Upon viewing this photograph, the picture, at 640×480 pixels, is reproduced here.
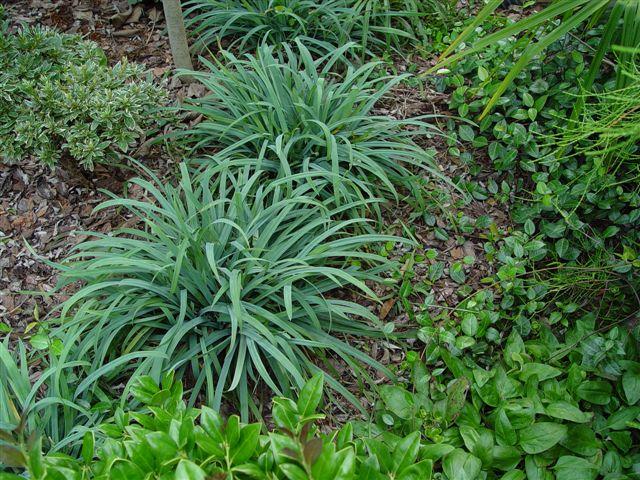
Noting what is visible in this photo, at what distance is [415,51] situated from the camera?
371 cm

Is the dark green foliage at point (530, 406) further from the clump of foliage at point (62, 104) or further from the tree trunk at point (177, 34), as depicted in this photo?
the tree trunk at point (177, 34)

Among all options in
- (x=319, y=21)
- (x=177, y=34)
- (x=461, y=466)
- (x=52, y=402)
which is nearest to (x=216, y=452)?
(x=52, y=402)

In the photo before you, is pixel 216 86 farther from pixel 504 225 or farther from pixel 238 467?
pixel 238 467

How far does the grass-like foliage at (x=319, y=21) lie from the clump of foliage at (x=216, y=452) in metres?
2.25

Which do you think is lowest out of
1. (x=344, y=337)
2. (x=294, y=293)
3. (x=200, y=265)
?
(x=344, y=337)

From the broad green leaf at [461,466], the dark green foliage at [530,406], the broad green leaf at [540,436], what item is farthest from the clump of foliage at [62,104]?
the broad green leaf at [540,436]

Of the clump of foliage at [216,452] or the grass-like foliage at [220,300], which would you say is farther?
the grass-like foliage at [220,300]

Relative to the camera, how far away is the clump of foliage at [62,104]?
2781mm

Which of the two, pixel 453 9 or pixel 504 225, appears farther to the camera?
pixel 453 9

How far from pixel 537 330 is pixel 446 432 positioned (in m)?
0.68

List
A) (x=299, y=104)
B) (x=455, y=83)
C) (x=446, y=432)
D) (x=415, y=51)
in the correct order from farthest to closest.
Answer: (x=415, y=51) < (x=455, y=83) < (x=299, y=104) < (x=446, y=432)

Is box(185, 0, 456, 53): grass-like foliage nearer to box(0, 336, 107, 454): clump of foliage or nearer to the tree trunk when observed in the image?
the tree trunk

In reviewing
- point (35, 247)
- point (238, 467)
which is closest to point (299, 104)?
point (35, 247)

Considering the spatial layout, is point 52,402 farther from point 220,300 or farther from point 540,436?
point 540,436
